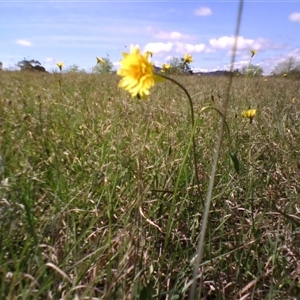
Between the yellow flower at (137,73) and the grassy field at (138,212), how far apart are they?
0.13 meters

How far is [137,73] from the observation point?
85 centimetres

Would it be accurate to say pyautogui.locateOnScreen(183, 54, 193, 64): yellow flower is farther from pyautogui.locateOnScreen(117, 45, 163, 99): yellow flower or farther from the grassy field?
pyautogui.locateOnScreen(117, 45, 163, 99): yellow flower

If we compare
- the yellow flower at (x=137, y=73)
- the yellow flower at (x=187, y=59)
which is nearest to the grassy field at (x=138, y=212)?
the yellow flower at (x=137, y=73)

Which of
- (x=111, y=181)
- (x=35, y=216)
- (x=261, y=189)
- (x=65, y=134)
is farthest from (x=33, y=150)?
(x=261, y=189)

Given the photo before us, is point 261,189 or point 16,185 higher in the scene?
point 16,185

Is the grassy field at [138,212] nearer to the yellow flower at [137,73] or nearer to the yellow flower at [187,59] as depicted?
the yellow flower at [137,73]

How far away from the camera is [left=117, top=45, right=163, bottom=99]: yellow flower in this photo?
0.82 metres

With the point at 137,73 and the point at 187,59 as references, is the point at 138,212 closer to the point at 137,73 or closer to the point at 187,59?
the point at 137,73

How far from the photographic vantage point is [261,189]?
1.29m

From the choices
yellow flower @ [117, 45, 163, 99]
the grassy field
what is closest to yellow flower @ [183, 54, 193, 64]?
the grassy field

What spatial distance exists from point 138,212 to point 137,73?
29 centimetres

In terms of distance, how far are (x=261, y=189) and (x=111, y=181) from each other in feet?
1.55

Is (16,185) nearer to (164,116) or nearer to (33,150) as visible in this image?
(33,150)

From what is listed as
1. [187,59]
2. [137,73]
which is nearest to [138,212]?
[137,73]
